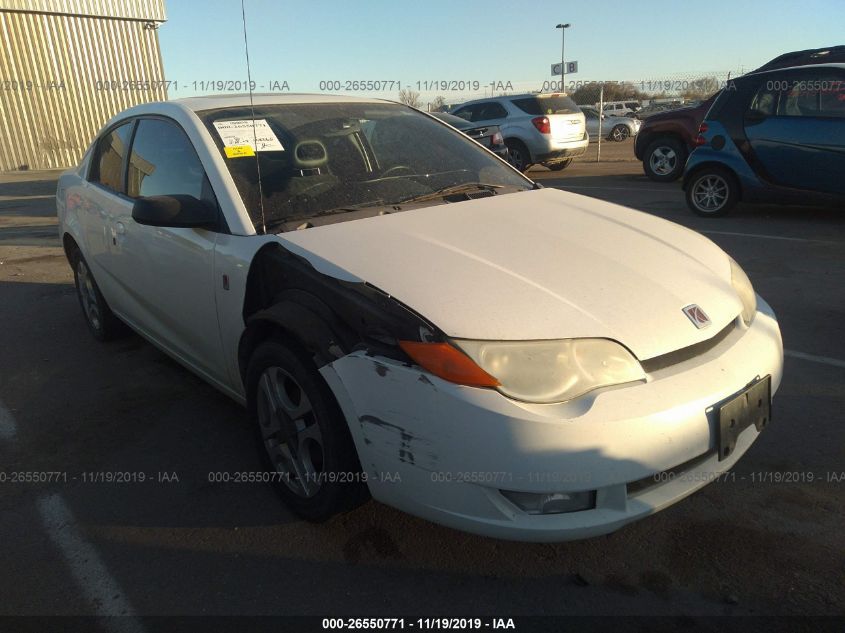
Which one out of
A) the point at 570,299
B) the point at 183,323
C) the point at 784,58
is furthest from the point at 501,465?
the point at 784,58

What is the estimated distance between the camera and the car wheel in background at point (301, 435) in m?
2.24

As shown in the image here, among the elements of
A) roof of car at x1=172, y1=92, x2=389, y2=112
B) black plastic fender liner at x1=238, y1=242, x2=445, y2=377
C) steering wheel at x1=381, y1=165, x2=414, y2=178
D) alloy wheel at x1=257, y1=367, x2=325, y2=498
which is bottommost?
alloy wheel at x1=257, y1=367, x2=325, y2=498

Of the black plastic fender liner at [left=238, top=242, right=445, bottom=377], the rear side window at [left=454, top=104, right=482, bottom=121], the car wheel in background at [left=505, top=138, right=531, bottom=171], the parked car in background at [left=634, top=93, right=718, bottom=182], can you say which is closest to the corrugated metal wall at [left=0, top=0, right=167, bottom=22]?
the rear side window at [left=454, top=104, right=482, bottom=121]

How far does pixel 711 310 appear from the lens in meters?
2.30

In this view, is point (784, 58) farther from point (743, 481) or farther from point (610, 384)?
point (610, 384)

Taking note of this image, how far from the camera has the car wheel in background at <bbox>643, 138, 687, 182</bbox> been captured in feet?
36.9

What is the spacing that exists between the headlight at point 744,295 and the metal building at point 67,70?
21.6m

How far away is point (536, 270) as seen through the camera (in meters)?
2.32

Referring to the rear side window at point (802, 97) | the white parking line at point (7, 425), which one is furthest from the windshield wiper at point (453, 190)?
the rear side window at point (802, 97)

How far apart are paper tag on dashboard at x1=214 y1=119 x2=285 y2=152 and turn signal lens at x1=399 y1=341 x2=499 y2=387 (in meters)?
1.51

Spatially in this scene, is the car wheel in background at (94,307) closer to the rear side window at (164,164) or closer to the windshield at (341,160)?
the rear side window at (164,164)

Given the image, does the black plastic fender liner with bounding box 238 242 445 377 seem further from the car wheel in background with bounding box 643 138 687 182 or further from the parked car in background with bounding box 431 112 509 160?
the car wheel in background with bounding box 643 138 687 182

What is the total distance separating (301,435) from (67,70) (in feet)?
71.4

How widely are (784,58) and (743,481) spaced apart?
10500mm
